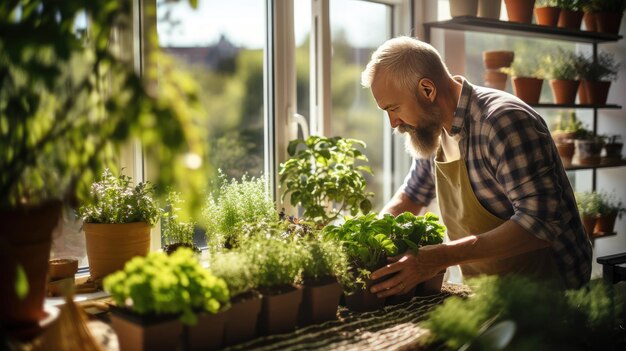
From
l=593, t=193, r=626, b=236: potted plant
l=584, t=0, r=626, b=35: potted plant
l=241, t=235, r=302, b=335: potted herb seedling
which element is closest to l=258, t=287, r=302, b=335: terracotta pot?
l=241, t=235, r=302, b=335: potted herb seedling

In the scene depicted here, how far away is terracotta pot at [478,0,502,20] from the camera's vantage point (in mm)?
3332

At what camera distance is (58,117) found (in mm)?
1146

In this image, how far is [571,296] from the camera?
5.12 ft

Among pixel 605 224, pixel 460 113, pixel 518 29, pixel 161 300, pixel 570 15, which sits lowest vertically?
pixel 605 224

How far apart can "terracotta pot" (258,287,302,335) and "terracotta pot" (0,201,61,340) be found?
47 cm

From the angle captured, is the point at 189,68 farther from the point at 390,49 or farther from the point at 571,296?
the point at 571,296

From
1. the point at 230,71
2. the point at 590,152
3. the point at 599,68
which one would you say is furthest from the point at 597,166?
the point at 230,71

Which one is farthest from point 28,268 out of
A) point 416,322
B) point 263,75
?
point 263,75

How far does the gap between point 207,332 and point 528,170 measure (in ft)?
3.80

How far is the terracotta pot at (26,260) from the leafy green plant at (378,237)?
0.79 m

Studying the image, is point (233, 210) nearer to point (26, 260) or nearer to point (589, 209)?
point (26, 260)

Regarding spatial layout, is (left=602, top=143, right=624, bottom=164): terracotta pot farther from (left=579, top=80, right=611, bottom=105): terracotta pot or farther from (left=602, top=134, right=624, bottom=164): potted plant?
(left=579, top=80, right=611, bottom=105): terracotta pot

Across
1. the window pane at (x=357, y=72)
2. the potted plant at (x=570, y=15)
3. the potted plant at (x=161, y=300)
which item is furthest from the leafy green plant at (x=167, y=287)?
A: the potted plant at (x=570, y=15)

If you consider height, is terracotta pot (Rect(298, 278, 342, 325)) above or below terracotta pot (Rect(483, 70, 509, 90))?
below
